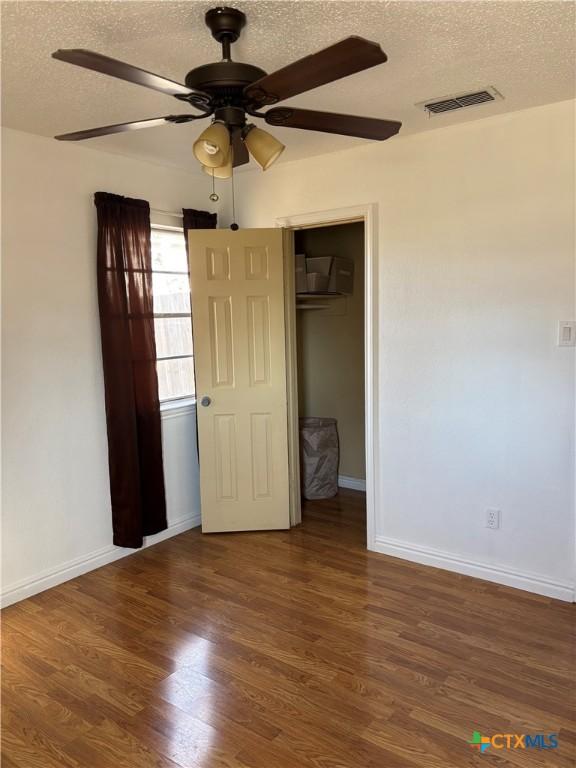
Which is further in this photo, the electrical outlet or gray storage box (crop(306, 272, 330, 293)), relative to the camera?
gray storage box (crop(306, 272, 330, 293))

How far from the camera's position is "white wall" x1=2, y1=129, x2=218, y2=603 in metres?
2.97

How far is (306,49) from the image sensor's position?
7.03 ft

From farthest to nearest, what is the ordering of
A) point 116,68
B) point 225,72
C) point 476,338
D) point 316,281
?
point 316,281 → point 476,338 → point 225,72 → point 116,68

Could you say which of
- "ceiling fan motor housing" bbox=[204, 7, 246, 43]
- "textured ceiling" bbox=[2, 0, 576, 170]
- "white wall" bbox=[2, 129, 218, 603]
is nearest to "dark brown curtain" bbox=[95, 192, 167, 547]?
"white wall" bbox=[2, 129, 218, 603]

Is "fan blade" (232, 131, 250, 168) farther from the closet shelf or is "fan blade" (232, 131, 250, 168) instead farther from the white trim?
the closet shelf

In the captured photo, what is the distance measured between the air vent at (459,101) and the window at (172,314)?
1870 mm

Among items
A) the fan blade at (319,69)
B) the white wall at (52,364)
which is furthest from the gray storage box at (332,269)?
the fan blade at (319,69)

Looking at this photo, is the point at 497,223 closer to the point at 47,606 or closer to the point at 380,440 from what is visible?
the point at 380,440

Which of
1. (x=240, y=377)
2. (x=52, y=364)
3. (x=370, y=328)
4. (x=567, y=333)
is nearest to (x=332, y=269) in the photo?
(x=370, y=328)

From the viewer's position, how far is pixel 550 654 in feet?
8.12

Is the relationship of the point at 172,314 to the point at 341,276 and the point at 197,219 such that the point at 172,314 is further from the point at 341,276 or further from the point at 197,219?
the point at 341,276

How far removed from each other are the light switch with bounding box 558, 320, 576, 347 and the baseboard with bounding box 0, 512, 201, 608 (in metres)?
2.68

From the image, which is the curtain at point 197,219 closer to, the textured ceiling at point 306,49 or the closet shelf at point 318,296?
the closet shelf at point 318,296

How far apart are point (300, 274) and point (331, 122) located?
8.17 feet
